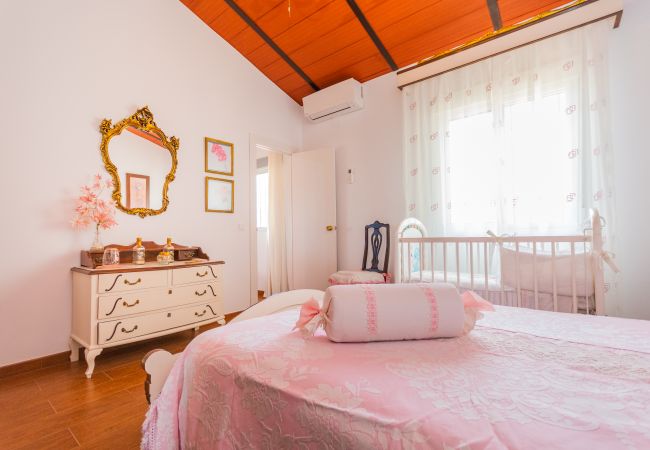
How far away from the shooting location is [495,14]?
2.48 metres

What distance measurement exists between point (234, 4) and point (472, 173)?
2765 mm

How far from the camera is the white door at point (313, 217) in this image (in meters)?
3.69

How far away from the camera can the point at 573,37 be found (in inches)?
90.0

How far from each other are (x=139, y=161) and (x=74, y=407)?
6.14 feet

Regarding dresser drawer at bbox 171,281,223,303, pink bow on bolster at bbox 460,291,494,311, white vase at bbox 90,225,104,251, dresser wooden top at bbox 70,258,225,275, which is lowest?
dresser drawer at bbox 171,281,223,303

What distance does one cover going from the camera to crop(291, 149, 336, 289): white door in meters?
3.69

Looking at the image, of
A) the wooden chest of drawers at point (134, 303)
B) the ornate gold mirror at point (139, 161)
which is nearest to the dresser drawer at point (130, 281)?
the wooden chest of drawers at point (134, 303)

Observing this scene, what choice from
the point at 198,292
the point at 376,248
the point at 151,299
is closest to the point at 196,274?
the point at 198,292

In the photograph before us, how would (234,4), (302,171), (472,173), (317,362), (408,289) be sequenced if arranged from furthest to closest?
(302,171)
(234,4)
(472,173)
(408,289)
(317,362)

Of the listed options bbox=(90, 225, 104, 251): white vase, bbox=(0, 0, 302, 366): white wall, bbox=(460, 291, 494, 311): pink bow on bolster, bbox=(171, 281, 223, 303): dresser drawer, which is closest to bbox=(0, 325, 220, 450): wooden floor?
bbox=(0, 0, 302, 366): white wall

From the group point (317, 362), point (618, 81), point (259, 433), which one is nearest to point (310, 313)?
point (317, 362)

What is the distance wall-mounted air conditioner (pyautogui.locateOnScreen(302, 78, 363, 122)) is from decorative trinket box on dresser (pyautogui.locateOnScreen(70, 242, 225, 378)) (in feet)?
7.27

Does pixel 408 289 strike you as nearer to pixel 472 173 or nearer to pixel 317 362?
pixel 317 362

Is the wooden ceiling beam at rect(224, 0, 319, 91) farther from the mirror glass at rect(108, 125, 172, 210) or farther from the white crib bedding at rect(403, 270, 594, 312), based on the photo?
→ the white crib bedding at rect(403, 270, 594, 312)
